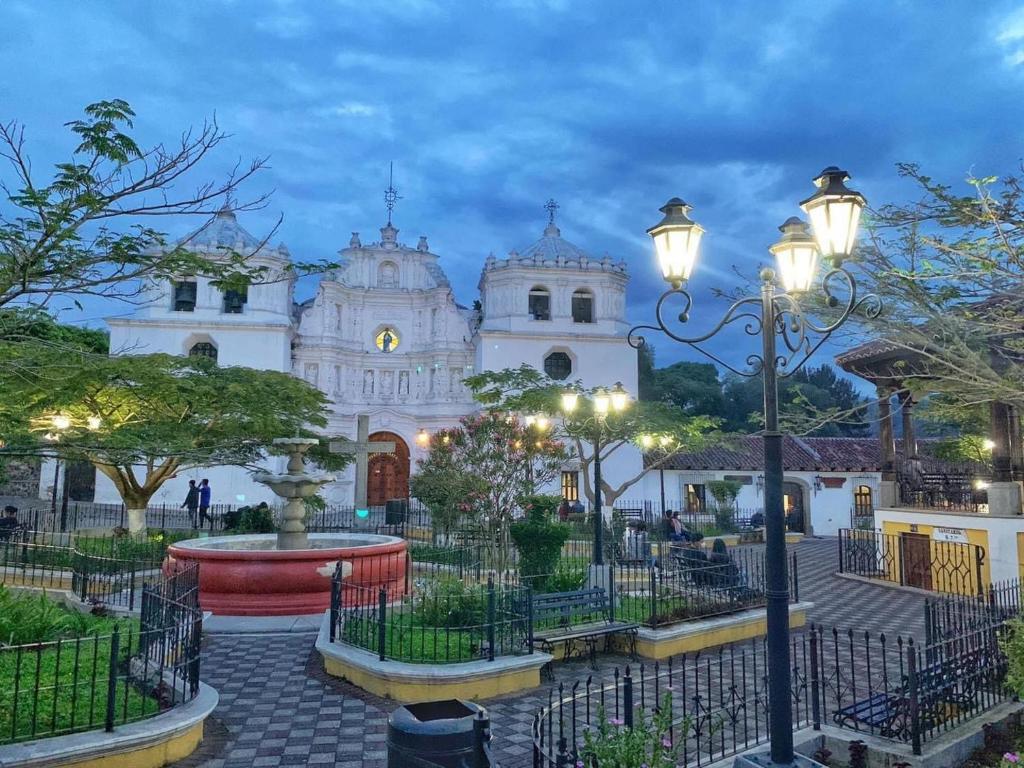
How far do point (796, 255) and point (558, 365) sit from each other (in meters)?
27.6

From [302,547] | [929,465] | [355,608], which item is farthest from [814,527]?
[355,608]

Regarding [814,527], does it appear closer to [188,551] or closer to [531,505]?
[531,505]

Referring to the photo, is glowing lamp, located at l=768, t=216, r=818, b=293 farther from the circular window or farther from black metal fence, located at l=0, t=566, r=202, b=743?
the circular window

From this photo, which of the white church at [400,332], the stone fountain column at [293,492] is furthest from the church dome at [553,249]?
the stone fountain column at [293,492]

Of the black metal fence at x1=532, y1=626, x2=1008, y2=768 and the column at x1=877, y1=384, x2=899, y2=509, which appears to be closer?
the black metal fence at x1=532, y1=626, x2=1008, y2=768

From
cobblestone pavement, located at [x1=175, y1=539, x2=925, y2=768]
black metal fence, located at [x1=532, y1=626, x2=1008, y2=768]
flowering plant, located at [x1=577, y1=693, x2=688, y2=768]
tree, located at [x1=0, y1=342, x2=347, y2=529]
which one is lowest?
cobblestone pavement, located at [x1=175, y1=539, x2=925, y2=768]

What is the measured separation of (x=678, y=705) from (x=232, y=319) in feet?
91.6

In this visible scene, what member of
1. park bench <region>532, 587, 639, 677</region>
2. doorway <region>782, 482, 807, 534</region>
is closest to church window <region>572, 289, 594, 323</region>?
doorway <region>782, 482, 807, 534</region>

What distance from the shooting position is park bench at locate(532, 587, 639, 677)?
8094 millimetres

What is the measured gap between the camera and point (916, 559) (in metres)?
15.0

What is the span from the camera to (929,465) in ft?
96.5

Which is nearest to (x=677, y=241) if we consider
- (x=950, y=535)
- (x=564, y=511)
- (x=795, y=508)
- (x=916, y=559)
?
(x=950, y=535)

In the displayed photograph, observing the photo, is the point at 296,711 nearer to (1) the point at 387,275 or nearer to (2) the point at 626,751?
(2) the point at 626,751

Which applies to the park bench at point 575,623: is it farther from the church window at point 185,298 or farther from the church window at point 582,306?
the church window at point 185,298
